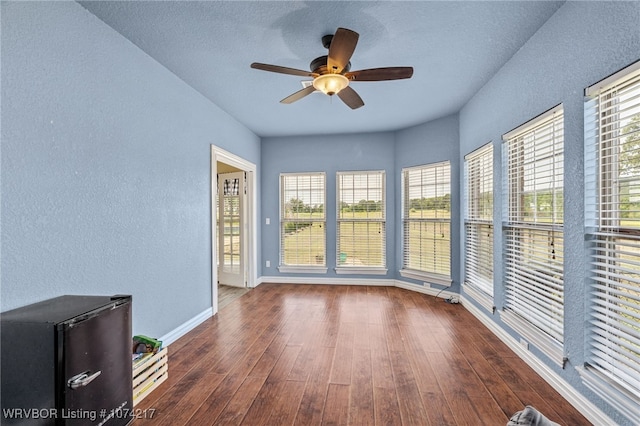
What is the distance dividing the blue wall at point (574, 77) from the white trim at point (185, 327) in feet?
10.5

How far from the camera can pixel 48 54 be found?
5.52 feet

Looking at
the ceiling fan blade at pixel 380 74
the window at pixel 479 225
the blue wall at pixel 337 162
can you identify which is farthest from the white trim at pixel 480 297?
the ceiling fan blade at pixel 380 74

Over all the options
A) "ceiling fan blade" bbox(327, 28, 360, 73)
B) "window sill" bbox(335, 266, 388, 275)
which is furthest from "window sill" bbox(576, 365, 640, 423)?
"window sill" bbox(335, 266, 388, 275)

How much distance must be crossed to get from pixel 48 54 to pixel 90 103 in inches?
12.8

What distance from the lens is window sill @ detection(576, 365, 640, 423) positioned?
1.44 m

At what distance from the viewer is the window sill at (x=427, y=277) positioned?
418 cm

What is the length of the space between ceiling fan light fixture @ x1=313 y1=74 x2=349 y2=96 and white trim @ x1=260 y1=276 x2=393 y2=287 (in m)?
3.47

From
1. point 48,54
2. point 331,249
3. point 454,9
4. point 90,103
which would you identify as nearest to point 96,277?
point 90,103

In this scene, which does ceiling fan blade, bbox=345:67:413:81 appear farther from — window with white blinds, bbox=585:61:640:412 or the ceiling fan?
window with white blinds, bbox=585:61:640:412

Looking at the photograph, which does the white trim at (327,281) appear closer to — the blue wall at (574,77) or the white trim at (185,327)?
the white trim at (185,327)

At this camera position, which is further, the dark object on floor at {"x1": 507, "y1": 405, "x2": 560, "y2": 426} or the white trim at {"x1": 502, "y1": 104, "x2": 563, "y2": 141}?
the white trim at {"x1": 502, "y1": 104, "x2": 563, "y2": 141}

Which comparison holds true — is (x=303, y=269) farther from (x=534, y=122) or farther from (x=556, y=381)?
(x=534, y=122)

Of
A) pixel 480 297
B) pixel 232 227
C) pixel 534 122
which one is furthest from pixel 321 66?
pixel 232 227

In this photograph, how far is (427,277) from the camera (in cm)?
438
